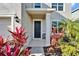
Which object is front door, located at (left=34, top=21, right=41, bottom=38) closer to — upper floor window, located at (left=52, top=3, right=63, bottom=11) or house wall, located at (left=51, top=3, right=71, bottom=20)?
house wall, located at (left=51, top=3, right=71, bottom=20)

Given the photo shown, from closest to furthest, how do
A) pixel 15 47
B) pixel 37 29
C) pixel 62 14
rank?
pixel 15 47
pixel 62 14
pixel 37 29

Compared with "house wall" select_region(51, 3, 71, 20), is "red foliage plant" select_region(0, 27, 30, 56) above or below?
below

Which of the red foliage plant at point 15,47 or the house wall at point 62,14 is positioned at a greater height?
the house wall at point 62,14

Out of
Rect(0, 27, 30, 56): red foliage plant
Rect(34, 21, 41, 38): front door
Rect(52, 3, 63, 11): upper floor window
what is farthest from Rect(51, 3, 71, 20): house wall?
Rect(0, 27, 30, 56): red foliage plant

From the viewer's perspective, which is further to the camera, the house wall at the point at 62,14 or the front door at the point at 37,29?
the front door at the point at 37,29

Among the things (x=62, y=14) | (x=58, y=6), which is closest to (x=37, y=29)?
(x=62, y=14)

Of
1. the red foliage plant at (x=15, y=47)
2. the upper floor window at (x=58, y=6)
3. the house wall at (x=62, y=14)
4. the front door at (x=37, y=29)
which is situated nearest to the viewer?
the red foliage plant at (x=15, y=47)

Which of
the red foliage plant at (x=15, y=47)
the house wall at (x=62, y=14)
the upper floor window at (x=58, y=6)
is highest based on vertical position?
the upper floor window at (x=58, y=6)

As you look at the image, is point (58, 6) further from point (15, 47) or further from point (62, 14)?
point (15, 47)

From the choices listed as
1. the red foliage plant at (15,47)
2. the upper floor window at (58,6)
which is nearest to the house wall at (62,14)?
the upper floor window at (58,6)

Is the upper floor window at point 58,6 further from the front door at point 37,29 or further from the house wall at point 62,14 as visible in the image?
the front door at point 37,29

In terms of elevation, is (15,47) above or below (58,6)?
below

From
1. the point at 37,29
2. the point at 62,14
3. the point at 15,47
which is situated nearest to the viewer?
the point at 15,47

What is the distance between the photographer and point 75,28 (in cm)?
641
